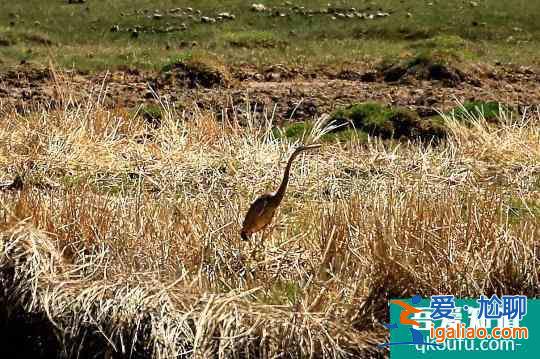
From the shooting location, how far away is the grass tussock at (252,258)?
4.52 metres

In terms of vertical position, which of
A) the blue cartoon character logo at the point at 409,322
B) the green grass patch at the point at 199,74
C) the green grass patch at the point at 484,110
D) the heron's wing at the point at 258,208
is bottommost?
the blue cartoon character logo at the point at 409,322

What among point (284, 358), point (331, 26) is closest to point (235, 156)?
point (284, 358)

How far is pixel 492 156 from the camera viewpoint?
701 cm

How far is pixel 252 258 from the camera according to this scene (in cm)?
511

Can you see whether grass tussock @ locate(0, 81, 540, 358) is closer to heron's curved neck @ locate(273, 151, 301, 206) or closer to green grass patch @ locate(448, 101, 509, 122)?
heron's curved neck @ locate(273, 151, 301, 206)

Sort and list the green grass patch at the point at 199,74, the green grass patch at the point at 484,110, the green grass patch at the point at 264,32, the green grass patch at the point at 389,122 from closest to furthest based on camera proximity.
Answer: the green grass patch at the point at 389,122 < the green grass patch at the point at 484,110 < the green grass patch at the point at 199,74 < the green grass patch at the point at 264,32

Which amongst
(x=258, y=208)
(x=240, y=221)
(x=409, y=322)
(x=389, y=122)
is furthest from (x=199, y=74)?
(x=409, y=322)

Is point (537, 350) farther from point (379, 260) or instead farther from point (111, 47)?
point (111, 47)

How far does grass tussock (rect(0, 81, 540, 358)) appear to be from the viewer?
4.52m

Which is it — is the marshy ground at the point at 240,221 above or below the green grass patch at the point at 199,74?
below

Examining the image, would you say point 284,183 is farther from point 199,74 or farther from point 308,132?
point 199,74

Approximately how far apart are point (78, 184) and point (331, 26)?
1445 centimetres

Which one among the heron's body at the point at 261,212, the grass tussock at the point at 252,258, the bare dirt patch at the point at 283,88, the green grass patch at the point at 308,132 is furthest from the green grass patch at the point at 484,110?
the heron's body at the point at 261,212

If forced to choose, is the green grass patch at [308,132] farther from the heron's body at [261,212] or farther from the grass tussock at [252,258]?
the heron's body at [261,212]
